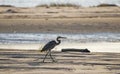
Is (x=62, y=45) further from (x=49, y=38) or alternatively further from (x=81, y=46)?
(x=49, y=38)

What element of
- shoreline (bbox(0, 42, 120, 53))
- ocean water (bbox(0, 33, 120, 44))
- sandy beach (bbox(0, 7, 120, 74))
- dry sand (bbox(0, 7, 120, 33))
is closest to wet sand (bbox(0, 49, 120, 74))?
sandy beach (bbox(0, 7, 120, 74))

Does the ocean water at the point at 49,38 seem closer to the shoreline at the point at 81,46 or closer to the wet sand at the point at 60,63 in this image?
the shoreline at the point at 81,46

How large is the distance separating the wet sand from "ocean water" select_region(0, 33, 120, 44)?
636 centimetres

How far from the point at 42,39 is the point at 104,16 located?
13.2 meters

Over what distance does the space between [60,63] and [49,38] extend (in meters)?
11.0

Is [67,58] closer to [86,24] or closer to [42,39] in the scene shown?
[42,39]

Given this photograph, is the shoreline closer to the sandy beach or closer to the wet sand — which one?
the sandy beach

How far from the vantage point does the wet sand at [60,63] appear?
709 inches

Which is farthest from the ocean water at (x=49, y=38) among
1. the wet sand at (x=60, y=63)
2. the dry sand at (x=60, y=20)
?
the wet sand at (x=60, y=63)

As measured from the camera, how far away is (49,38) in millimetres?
30609

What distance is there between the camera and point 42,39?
3017cm

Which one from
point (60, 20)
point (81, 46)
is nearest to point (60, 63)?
point (81, 46)

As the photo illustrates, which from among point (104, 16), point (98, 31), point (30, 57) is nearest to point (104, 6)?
point (104, 16)

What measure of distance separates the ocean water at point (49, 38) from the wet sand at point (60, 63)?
636 centimetres
